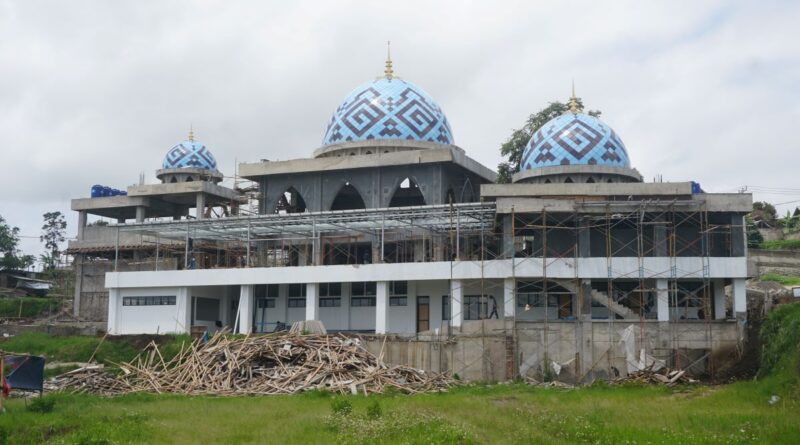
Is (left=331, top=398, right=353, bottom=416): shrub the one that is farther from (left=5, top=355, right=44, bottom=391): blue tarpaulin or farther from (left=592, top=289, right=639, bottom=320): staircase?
(left=592, top=289, right=639, bottom=320): staircase

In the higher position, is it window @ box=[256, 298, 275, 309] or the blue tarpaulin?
window @ box=[256, 298, 275, 309]

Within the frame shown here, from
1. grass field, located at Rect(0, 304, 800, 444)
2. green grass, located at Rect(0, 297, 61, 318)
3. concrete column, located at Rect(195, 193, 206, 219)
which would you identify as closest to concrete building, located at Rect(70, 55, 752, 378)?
concrete column, located at Rect(195, 193, 206, 219)

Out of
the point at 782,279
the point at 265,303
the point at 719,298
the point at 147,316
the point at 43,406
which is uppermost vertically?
the point at 782,279

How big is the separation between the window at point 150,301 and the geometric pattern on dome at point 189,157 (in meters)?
15.0

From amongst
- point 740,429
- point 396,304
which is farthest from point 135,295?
point 740,429

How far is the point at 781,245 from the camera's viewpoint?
185ft

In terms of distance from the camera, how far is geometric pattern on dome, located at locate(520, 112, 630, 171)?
43000 mm

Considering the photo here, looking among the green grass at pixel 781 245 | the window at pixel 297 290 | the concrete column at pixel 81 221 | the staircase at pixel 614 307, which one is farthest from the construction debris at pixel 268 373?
the green grass at pixel 781 245

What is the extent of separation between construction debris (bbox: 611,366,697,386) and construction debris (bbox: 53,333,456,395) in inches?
239

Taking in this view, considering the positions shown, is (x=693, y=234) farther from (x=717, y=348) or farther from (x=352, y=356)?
(x=352, y=356)

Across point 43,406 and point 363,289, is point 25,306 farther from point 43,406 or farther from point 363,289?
point 43,406

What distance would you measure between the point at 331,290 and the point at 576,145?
14.0 m

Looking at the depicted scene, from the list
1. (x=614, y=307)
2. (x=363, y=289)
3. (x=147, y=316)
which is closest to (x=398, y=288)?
(x=363, y=289)

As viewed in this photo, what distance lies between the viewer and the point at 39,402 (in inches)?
886
